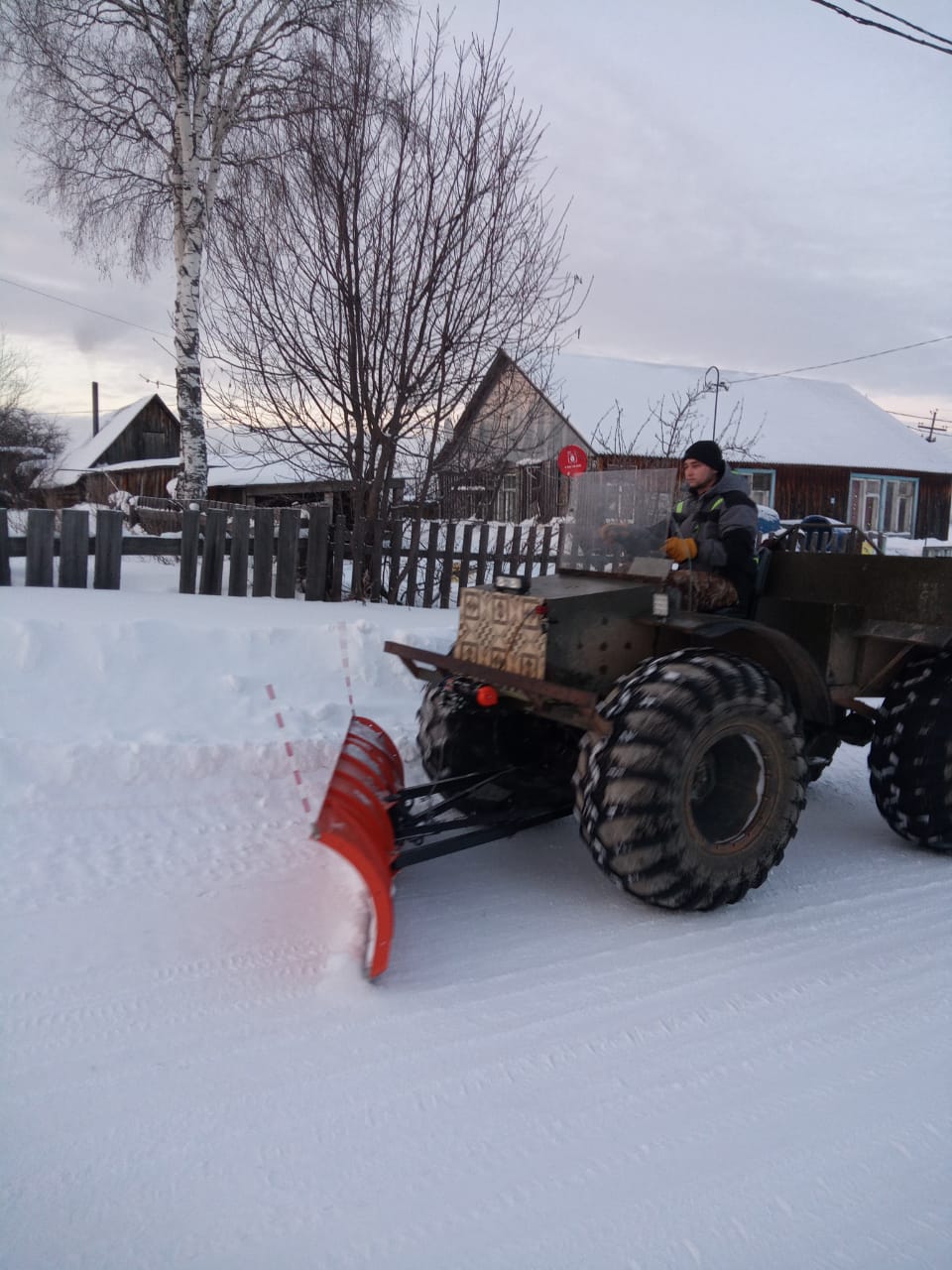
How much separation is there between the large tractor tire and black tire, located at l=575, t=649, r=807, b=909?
30.1 inches

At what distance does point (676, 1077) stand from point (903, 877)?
7.15 feet

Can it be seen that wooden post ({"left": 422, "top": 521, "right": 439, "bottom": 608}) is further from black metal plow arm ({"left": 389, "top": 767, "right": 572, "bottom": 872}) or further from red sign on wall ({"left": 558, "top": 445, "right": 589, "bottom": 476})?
black metal plow arm ({"left": 389, "top": 767, "right": 572, "bottom": 872})

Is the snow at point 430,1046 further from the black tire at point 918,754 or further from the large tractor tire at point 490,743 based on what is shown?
the large tractor tire at point 490,743

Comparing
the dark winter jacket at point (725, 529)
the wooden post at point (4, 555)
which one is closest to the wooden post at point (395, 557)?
the wooden post at point (4, 555)

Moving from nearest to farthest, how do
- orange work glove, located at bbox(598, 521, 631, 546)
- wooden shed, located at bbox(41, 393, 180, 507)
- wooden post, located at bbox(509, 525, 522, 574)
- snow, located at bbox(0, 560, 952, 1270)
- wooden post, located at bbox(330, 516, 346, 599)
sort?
snow, located at bbox(0, 560, 952, 1270)
orange work glove, located at bbox(598, 521, 631, 546)
wooden post, located at bbox(330, 516, 346, 599)
wooden post, located at bbox(509, 525, 522, 574)
wooden shed, located at bbox(41, 393, 180, 507)

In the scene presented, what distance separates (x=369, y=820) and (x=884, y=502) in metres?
28.8

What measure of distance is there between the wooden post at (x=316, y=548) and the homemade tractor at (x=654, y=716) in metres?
4.14

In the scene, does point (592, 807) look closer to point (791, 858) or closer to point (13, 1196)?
point (791, 858)

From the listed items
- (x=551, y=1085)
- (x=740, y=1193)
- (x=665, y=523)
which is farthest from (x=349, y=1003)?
(x=665, y=523)

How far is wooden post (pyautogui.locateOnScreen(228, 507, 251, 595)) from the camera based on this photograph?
788 centimetres

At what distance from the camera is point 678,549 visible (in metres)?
4.07

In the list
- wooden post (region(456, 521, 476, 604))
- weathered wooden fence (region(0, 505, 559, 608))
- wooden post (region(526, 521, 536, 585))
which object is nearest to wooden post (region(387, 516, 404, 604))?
weathered wooden fence (region(0, 505, 559, 608))

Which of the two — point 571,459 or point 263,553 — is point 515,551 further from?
point 263,553

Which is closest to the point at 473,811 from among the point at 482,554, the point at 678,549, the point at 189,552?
the point at 678,549
